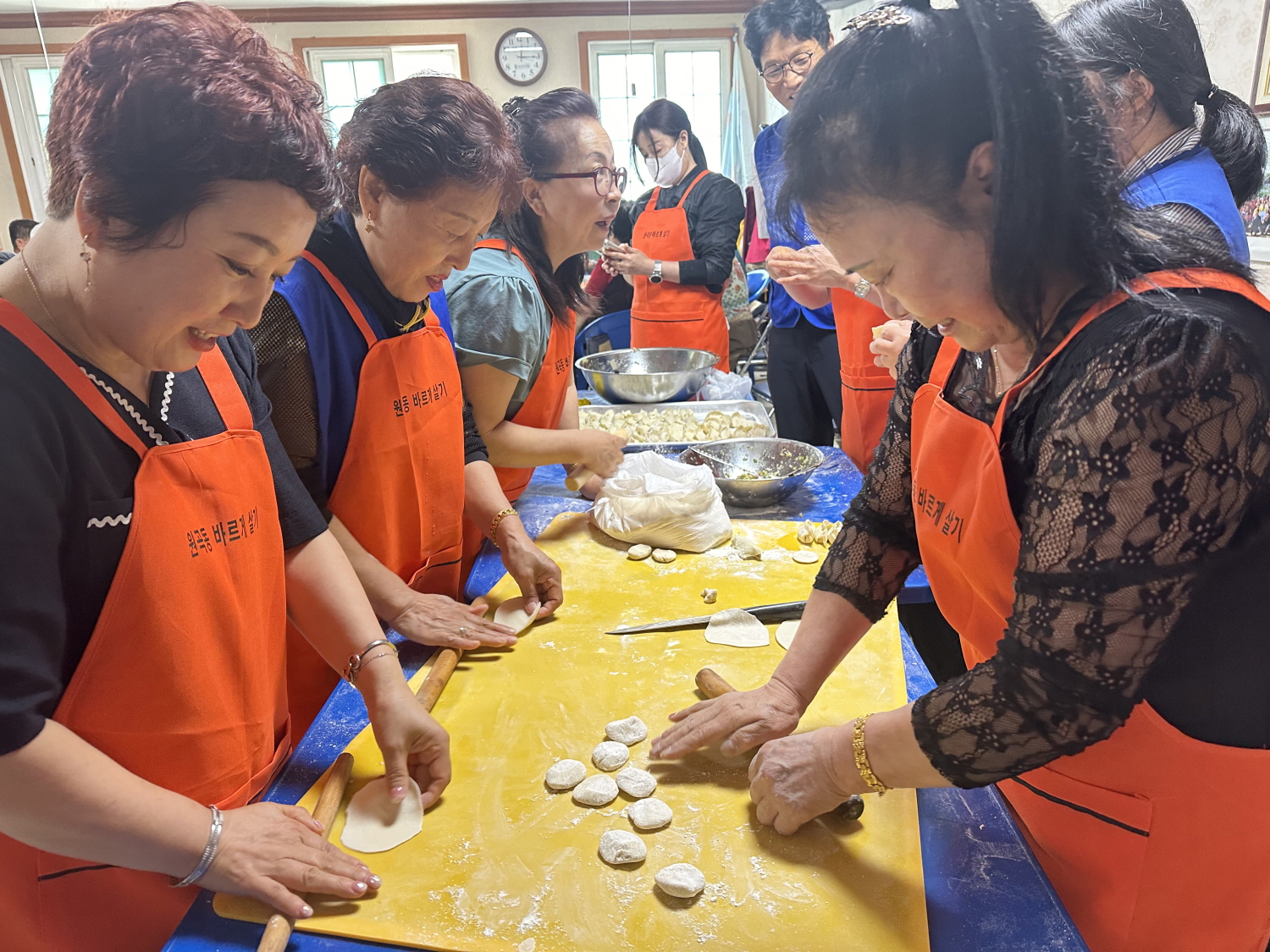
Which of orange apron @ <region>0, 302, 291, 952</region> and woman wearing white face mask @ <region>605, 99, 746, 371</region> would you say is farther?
woman wearing white face mask @ <region>605, 99, 746, 371</region>

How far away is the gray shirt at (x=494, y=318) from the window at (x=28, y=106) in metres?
7.46

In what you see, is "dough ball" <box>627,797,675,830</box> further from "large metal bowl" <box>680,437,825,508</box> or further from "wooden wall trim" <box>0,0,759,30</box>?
"wooden wall trim" <box>0,0,759,30</box>

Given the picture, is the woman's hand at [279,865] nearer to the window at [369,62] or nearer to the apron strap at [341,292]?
the apron strap at [341,292]

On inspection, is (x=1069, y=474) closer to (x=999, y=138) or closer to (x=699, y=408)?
(x=999, y=138)

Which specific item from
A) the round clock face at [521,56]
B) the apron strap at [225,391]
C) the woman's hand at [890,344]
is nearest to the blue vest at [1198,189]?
the woman's hand at [890,344]

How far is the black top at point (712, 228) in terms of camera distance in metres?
4.45

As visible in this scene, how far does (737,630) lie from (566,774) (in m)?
0.55

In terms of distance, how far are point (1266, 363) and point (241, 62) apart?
121 centimetres

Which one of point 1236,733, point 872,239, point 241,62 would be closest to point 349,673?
point 241,62

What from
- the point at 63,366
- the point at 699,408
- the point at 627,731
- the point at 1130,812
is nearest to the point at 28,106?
the point at 699,408

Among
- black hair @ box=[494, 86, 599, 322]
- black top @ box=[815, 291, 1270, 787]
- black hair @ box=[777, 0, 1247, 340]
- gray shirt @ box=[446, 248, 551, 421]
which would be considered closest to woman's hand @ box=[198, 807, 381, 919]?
black top @ box=[815, 291, 1270, 787]

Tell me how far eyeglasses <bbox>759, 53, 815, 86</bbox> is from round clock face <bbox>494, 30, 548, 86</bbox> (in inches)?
212

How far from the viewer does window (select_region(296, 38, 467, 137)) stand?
313 inches

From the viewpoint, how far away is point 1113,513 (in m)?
0.83
